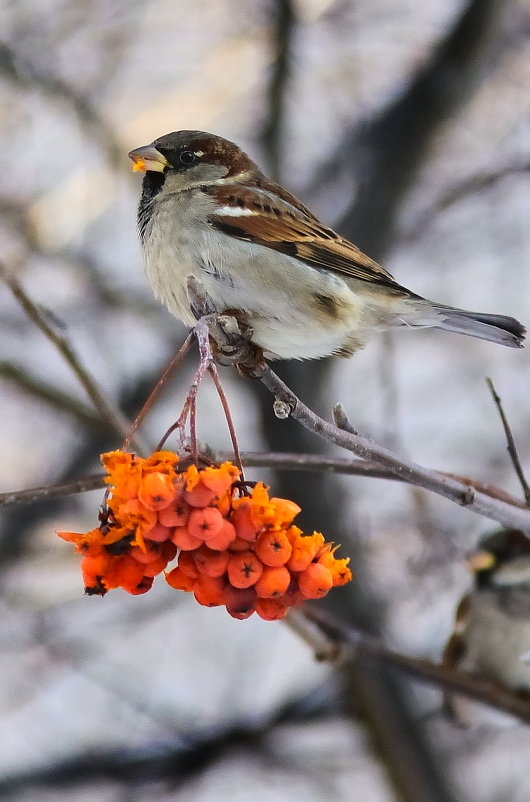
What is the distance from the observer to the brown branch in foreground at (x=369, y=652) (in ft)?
7.47

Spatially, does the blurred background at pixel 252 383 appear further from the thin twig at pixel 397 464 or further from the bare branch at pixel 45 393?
the thin twig at pixel 397 464

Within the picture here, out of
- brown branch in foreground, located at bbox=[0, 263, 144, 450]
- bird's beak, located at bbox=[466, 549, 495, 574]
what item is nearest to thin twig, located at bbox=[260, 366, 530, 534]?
brown branch in foreground, located at bbox=[0, 263, 144, 450]

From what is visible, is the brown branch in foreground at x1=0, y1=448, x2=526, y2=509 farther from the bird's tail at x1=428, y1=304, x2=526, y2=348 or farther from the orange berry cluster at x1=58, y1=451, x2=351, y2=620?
the bird's tail at x1=428, y1=304, x2=526, y2=348

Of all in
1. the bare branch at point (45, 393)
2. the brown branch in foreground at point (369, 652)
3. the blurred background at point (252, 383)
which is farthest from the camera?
the blurred background at point (252, 383)

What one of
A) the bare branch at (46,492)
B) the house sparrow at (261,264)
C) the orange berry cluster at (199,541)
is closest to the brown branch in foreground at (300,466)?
the bare branch at (46,492)

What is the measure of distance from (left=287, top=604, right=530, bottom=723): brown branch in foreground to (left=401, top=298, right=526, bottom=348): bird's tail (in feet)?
2.82

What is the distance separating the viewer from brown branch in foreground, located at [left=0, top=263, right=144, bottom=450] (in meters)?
1.79

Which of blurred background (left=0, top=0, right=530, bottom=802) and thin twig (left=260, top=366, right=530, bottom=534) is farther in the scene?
blurred background (left=0, top=0, right=530, bottom=802)

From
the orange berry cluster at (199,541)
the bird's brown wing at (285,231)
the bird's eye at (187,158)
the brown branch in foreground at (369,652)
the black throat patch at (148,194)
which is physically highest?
the bird's eye at (187,158)

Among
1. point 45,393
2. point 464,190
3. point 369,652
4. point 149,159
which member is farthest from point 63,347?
point 464,190

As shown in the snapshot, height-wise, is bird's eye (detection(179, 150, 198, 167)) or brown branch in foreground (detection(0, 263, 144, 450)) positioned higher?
bird's eye (detection(179, 150, 198, 167))

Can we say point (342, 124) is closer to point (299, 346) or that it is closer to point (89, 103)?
point (89, 103)

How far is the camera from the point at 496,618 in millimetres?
3238

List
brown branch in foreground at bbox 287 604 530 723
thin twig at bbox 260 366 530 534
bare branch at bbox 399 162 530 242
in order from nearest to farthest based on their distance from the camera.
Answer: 1. thin twig at bbox 260 366 530 534
2. brown branch in foreground at bbox 287 604 530 723
3. bare branch at bbox 399 162 530 242
